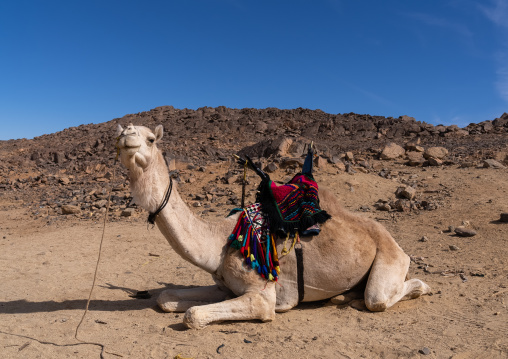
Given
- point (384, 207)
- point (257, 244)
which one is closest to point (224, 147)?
point (384, 207)

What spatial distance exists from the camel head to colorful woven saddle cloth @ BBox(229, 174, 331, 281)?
134 cm

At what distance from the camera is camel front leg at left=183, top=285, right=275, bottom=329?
458 centimetres

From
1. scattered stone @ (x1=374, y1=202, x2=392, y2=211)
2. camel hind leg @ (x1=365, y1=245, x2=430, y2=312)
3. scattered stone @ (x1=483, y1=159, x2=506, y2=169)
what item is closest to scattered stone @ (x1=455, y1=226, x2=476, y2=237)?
scattered stone @ (x1=374, y1=202, x2=392, y2=211)

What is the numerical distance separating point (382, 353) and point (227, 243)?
82.4 inches

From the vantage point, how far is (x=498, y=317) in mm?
4789

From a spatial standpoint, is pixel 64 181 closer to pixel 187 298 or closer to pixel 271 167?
pixel 271 167

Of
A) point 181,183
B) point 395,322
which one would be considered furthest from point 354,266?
point 181,183

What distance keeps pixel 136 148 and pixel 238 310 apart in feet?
6.89

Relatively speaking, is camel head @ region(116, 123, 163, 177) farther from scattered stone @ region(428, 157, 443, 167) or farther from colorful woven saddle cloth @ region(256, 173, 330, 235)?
scattered stone @ region(428, 157, 443, 167)

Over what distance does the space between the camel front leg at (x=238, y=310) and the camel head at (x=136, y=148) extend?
1650 mm

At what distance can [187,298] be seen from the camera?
5.46 m

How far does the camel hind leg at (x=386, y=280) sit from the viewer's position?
502 cm

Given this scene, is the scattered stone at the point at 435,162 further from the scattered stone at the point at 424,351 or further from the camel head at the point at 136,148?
the camel head at the point at 136,148

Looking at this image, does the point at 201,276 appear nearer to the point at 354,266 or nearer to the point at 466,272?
the point at 354,266
